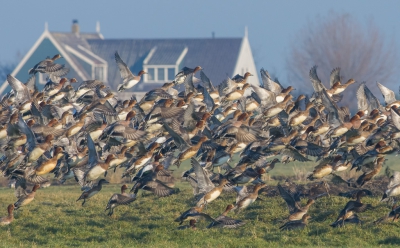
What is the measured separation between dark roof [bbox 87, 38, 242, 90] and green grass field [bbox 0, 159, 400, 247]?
55.5 metres

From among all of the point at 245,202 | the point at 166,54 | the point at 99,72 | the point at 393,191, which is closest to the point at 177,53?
the point at 166,54

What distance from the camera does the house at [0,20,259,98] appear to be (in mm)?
72938

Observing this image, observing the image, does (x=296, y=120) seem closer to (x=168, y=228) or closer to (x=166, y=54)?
(x=168, y=228)

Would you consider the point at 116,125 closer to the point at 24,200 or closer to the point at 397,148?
the point at 24,200

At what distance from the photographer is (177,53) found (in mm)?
75125

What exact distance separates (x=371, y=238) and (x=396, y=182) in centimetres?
127

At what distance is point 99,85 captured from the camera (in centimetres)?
2055

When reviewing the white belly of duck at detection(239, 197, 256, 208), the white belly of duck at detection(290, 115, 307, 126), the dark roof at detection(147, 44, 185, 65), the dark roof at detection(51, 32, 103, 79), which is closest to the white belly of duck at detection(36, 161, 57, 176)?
the white belly of duck at detection(239, 197, 256, 208)

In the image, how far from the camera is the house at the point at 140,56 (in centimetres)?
7294

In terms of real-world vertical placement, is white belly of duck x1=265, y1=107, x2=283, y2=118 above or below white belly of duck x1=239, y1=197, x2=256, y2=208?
above

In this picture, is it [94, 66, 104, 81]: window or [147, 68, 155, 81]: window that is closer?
[147, 68, 155, 81]: window

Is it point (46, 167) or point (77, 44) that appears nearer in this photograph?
point (46, 167)

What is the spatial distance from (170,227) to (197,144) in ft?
5.26

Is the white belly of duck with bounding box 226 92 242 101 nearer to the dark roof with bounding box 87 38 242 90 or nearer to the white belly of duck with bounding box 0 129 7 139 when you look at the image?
the white belly of duck with bounding box 0 129 7 139
